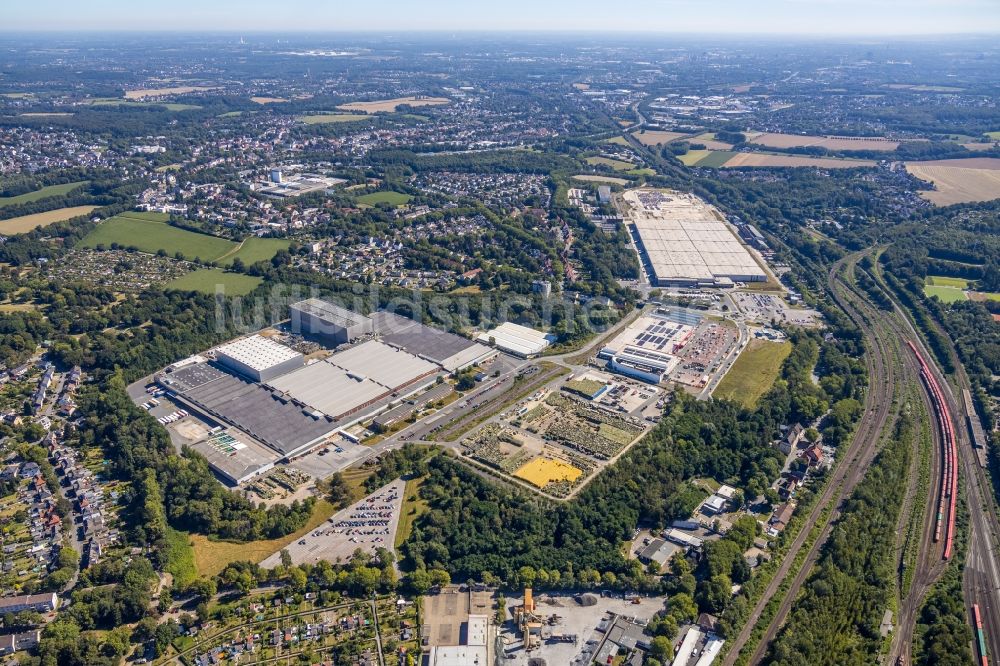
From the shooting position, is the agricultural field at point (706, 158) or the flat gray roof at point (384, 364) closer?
the flat gray roof at point (384, 364)

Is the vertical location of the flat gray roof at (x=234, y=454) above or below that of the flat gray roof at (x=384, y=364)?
below

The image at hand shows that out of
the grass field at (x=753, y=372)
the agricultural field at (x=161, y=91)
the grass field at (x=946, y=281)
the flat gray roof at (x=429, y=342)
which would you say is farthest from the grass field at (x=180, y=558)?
the agricultural field at (x=161, y=91)

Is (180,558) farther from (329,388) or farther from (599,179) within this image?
(599,179)

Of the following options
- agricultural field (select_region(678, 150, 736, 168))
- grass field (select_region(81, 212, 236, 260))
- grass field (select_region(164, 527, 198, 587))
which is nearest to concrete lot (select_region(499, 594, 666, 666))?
grass field (select_region(164, 527, 198, 587))

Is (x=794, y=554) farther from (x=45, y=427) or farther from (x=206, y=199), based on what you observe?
(x=206, y=199)

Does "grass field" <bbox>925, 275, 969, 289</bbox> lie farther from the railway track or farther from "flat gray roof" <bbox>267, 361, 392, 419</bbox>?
"flat gray roof" <bbox>267, 361, 392, 419</bbox>

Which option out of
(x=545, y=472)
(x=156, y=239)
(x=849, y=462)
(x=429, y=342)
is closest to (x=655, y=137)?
(x=156, y=239)

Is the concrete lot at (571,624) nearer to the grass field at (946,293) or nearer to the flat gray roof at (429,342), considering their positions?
the flat gray roof at (429,342)
